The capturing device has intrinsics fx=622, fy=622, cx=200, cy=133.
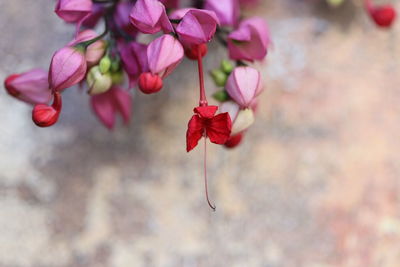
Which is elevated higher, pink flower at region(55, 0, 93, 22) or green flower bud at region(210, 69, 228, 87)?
pink flower at region(55, 0, 93, 22)

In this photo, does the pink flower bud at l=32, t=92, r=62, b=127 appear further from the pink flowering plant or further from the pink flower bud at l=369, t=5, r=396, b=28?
the pink flower bud at l=369, t=5, r=396, b=28

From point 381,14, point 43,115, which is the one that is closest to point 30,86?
point 43,115

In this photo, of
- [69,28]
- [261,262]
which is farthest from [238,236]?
[69,28]

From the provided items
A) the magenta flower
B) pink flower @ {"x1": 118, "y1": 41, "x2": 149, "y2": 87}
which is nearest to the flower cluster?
the magenta flower

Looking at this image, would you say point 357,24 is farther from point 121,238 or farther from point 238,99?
point 121,238

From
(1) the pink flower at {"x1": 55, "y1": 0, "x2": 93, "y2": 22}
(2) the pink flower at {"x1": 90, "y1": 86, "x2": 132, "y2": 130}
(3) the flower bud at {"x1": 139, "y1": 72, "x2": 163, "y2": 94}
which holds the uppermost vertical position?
(1) the pink flower at {"x1": 55, "y1": 0, "x2": 93, "y2": 22}

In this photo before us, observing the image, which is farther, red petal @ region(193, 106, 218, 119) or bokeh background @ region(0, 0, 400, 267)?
bokeh background @ region(0, 0, 400, 267)
